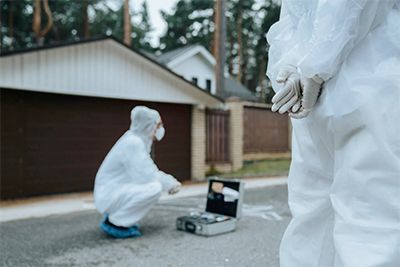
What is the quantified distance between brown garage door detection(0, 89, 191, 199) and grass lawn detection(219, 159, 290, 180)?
3238 mm

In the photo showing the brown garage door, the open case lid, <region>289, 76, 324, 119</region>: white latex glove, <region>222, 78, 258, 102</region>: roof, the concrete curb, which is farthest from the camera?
<region>222, 78, 258, 102</region>: roof

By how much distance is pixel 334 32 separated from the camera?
63.0 inches

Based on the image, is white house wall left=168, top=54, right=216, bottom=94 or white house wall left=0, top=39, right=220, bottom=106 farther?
white house wall left=168, top=54, right=216, bottom=94

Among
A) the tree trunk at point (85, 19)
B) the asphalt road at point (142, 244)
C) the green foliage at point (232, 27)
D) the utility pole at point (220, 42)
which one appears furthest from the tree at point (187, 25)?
the asphalt road at point (142, 244)

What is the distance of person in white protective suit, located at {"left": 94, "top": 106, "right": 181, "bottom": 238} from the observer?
4254 millimetres

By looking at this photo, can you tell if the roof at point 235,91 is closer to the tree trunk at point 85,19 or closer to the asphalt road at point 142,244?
the tree trunk at point 85,19

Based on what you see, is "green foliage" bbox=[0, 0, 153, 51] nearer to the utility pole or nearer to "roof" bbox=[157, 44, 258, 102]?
"roof" bbox=[157, 44, 258, 102]

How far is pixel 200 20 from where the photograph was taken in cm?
2733

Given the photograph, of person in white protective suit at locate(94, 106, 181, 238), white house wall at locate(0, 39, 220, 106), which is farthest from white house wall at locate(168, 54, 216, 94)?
person in white protective suit at locate(94, 106, 181, 238)

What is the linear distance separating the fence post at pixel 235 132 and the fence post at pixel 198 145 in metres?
1.42

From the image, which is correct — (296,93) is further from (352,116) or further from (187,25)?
(187,25)

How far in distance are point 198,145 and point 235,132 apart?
69.7 inches

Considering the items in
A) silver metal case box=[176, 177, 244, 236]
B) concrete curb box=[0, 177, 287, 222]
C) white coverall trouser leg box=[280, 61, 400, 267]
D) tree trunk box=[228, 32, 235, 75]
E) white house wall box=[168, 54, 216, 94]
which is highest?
tree trunk box=[228, 32, 235, 75]

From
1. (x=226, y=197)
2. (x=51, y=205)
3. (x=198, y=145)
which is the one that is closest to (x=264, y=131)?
(x=198, y=145)
